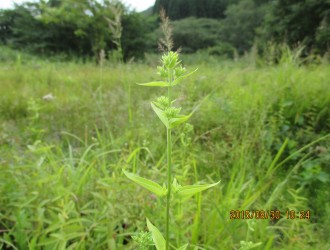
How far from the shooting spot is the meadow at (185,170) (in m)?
1.24

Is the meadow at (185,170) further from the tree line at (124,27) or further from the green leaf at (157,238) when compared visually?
the tree line at (124,27)

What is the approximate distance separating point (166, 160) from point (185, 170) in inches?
11.7

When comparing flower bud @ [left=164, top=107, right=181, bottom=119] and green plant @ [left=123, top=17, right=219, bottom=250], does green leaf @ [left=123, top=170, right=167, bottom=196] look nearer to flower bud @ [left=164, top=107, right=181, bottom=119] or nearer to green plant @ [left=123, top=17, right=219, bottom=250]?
green plant @ [left=123, top=17, right=219, bottom=250]

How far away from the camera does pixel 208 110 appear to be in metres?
2.45

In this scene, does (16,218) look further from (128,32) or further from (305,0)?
(128,32)

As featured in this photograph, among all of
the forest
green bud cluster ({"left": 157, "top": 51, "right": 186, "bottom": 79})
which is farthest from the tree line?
green bud cluster ({"left": 157, "top": 51, "right": 186, "bottom": 79})

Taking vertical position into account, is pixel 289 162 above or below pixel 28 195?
below

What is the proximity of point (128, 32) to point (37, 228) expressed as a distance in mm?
12345

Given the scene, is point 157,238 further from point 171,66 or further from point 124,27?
point 124,27

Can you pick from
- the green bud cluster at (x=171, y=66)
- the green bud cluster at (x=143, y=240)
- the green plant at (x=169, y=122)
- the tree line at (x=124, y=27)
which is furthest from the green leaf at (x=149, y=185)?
the tree line at (x=124, y=27)

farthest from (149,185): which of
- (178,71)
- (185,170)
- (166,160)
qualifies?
(166,160)

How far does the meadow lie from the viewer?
1236 millimetres

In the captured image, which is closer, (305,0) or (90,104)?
(90,104)

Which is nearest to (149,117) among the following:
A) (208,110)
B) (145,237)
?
(208,110)
